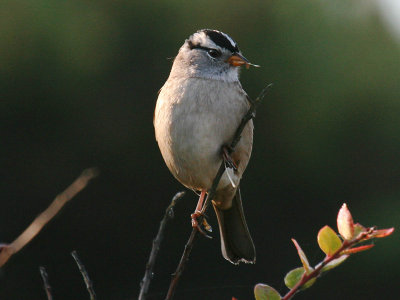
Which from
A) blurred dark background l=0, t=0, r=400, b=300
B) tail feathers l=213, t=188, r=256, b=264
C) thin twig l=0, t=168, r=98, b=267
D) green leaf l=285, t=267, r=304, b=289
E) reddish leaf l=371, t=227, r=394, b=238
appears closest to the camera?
thin twig l=0, t=168, r=98, b=267

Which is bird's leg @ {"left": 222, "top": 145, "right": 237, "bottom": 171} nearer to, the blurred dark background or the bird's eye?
the bird's eye

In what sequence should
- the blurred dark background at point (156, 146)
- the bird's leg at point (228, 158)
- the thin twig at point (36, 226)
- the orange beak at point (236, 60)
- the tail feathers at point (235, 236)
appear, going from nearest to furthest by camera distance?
the thin twig at point (36, 226) → the bird's leg at point (228, 158) → the orange beak at point (236, 60) → the tail feathers at point (235, 236) → the blurred dark background at point (156, 146)

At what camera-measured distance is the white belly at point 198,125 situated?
283cm

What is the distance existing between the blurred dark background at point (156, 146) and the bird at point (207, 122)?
6.16 metres

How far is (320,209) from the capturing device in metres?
10.9

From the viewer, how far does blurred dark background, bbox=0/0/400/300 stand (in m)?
9.73

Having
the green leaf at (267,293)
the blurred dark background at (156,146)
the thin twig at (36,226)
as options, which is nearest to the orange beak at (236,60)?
the thin twig at (36,226)

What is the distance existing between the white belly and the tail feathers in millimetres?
366

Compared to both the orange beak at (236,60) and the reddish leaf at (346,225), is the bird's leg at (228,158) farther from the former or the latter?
the reddish leaf at (346,225)

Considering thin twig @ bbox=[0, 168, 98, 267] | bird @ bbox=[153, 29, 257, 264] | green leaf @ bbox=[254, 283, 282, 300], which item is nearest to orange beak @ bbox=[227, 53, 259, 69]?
bird @ bbox=[153, 29, 257, 264]

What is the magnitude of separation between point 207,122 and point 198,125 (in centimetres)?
3

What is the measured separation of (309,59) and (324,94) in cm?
56

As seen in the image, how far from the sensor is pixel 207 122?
2.85 metres

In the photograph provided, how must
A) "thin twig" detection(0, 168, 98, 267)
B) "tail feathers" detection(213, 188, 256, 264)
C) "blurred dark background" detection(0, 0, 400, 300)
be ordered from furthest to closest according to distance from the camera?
1. "blurred dark background" detection(0, 0, 400, 300)
2. "tail feathers" detection(213, 188, 256, 264)
3. "thin twig" detection(0, 168, 98, 267)
